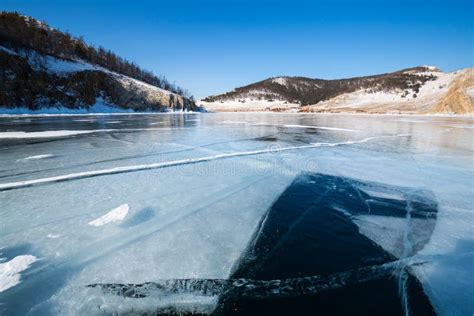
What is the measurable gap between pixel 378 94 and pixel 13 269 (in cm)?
10126

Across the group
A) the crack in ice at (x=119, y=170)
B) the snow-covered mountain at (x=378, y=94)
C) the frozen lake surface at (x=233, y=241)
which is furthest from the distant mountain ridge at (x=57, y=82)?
the snow-covered mountain at (x=378, y=94)

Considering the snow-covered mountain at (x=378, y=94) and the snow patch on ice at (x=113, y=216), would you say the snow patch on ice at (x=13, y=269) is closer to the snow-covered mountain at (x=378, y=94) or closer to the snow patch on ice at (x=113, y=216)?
the snow patch on ice at (x=113, y=216)

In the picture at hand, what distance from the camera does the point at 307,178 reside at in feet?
16.3

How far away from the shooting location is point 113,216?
3150 mm

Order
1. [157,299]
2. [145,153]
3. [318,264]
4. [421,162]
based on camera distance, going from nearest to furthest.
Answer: [157,299] → [318,264] → [421,162] → [145,153]

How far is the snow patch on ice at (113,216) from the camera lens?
2.99 meters

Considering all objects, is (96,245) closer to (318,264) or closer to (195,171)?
(318,264)

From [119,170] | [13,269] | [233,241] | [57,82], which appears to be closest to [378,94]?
[57,82]

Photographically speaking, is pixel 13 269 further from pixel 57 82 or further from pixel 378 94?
pixel 378 94

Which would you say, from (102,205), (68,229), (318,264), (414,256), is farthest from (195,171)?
(414,256)

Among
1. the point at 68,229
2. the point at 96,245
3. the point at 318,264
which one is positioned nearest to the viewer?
the point at 318,264

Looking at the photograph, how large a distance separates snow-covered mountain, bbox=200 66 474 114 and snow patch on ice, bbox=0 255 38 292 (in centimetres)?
5417

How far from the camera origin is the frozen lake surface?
1834 millimetres

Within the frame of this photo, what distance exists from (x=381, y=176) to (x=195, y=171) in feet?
12.4
